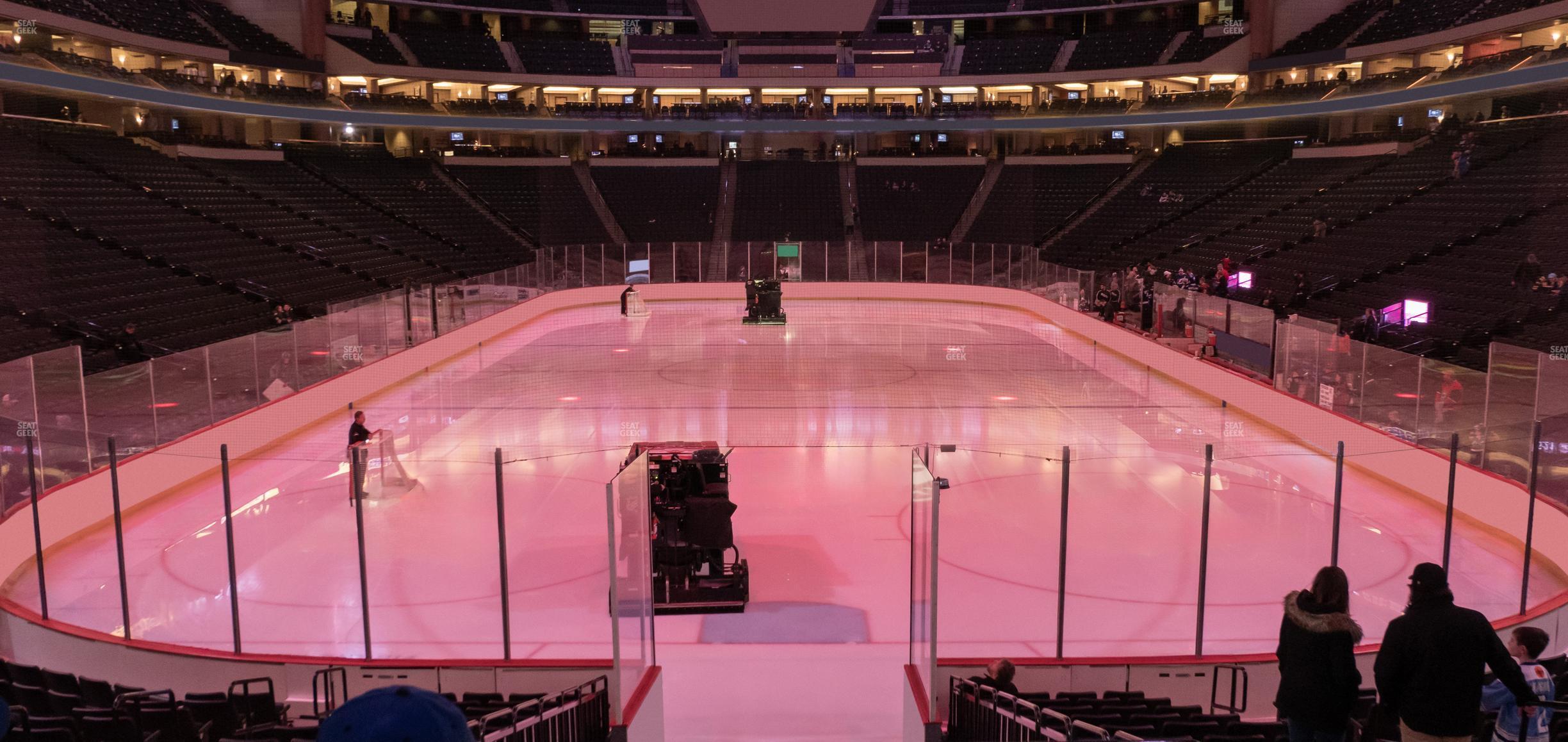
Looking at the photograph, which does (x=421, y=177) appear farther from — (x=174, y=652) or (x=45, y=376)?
(x=174, y=652)

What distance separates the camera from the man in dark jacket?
4.37 metres

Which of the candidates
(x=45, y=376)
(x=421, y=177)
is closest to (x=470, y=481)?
(x=45, y=376)

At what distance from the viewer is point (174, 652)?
755cm

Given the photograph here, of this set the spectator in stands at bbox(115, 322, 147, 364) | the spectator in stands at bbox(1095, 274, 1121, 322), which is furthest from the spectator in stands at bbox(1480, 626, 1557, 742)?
the spectator in stands at bbox(1095, 274, 1121, 322)

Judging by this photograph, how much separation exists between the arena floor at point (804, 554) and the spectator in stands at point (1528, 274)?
7.09 metres

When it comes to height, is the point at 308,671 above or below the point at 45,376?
below

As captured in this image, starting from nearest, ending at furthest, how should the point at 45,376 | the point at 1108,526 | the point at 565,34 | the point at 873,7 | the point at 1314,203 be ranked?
the point at 45,376 → the point at 1108,526 → the point at 1314,203 → the point at 873,7 → the point at 565,34

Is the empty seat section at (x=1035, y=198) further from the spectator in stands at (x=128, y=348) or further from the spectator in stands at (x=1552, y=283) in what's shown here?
the spectator in stands at (x=128, y=348)

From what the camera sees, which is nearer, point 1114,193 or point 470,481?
point 470,481

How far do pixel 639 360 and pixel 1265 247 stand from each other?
16986 mm

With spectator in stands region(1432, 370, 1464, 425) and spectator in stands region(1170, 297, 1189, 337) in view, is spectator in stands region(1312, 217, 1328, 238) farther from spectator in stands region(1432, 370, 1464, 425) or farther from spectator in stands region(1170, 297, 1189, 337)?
spectator in stands region(1432, 370, 1464, 425)

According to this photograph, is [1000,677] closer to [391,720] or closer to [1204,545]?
[1204,545]

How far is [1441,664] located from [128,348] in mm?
19446

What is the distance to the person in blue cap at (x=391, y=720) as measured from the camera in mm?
1737
